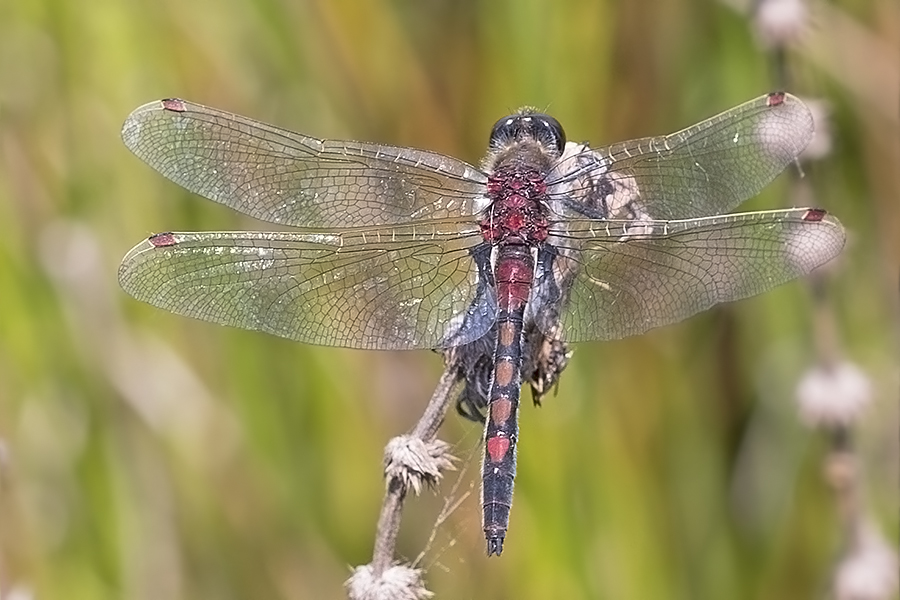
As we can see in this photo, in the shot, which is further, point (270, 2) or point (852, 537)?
point (270, 2)

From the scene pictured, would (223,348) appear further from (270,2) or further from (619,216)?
(619,216)

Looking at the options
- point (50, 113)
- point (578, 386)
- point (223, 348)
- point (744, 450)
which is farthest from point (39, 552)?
point (744, 450)

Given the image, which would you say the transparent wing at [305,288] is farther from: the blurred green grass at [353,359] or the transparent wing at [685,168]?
the blurred green grass at [353,359]

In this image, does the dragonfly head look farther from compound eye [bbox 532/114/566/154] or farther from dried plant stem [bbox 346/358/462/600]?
dried plant stem [bbox 346/358/462/600]

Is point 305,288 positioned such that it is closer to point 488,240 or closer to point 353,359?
point 488,240

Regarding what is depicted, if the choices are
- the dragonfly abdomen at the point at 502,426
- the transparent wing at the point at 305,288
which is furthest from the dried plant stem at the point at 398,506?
the transparent wing at the point at 305,288

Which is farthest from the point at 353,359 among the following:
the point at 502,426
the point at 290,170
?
the point at 502,426
